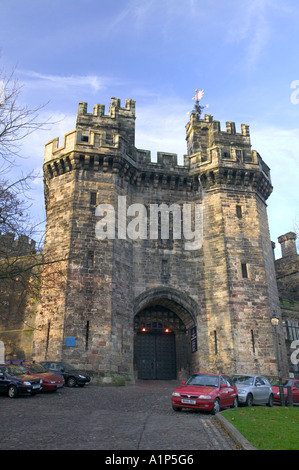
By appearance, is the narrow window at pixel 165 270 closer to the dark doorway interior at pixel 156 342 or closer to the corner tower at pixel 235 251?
the corner tower at pixel 235 251

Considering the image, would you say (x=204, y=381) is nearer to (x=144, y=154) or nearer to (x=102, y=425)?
(x=102, y=425)

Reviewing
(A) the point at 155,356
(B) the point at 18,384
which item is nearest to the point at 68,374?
(B) the point at 18,384

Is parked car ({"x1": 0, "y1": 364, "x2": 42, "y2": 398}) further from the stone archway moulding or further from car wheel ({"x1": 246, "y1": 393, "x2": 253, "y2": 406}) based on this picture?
the stone archway moulding

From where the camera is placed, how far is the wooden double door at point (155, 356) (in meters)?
24.3

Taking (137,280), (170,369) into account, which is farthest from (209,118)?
(170,369)

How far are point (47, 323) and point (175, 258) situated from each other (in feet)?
27.2

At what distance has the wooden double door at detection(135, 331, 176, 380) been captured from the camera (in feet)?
79.6

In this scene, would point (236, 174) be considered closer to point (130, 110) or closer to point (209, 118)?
point (209, 118)

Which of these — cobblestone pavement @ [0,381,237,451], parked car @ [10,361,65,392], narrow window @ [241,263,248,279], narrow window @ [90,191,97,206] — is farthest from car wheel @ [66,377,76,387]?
narrow window @ [241,263,248,279]

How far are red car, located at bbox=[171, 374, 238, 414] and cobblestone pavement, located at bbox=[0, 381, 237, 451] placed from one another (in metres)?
0.31

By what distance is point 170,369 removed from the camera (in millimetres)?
24672

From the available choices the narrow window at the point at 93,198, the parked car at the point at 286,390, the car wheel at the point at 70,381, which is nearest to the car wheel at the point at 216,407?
the parked car at the point at 286,390

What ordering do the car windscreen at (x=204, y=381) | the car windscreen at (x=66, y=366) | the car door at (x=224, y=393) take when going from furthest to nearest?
the car windscreen at (x=66, y=366)
the car windscreen at (x=204, y=381)
the car door at (x=224, y=393)

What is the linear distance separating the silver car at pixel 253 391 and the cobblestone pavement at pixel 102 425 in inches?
106
